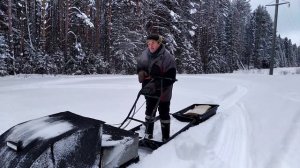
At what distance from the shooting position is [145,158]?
4.90 m

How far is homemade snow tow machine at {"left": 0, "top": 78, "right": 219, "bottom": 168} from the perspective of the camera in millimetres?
3437

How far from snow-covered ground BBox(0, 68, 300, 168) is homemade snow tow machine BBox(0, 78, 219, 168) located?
547 millimetres

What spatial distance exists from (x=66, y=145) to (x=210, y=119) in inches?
172

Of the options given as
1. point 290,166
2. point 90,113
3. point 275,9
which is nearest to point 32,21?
point 275,9

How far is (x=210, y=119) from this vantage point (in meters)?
7.26

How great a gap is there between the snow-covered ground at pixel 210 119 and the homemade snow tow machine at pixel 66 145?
1.79ft

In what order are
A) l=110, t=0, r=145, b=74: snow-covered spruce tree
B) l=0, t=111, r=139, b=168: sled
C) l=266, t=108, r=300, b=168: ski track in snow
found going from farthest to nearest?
l=110, t=0, r=145, b=74: snow-covered spruce tree, l=266, t=108, r=300, b=168: ski track in snow, l=0, t=111, r=139, b=168: sled

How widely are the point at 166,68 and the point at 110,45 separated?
2393 cm

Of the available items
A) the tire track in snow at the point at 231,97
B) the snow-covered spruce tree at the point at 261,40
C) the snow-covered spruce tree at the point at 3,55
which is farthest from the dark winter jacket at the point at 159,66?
the snow-covered spruce tree at the point at 261,40

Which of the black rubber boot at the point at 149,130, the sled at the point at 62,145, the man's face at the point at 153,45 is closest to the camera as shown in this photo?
the sled at the point at 62,145

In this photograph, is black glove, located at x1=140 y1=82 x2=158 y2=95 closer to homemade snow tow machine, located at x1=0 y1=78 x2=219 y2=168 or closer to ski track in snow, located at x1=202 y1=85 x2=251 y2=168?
homemade snow tow machine, located at x1=0 y1=78 x2=219 y2=168

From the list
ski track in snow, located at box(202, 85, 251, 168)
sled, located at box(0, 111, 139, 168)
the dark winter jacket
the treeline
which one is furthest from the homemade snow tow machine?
the treeline

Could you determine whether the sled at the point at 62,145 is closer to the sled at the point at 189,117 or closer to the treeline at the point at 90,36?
the sled at the point at 189,117

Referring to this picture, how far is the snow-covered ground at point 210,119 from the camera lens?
490 centimetres
